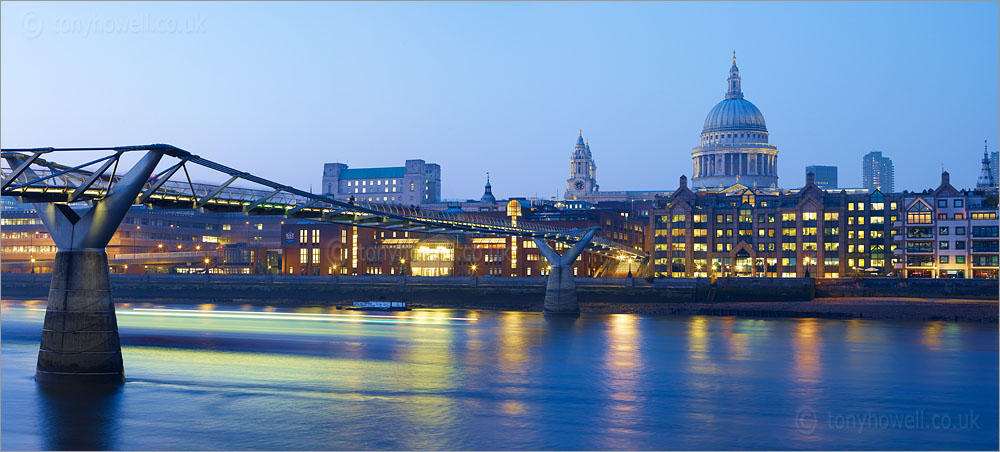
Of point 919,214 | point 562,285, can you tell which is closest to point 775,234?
point 919,214

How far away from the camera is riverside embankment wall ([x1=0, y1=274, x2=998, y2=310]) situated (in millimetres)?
108125

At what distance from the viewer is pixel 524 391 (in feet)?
151

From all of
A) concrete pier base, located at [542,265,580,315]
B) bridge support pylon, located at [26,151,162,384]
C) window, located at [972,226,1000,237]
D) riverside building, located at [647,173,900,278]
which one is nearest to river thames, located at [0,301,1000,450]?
bridge support pylon, located at [26,151,162,384]

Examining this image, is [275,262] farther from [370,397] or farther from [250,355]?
[370,397]

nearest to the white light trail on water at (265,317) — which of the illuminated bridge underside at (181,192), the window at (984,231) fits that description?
the illuminated bridge underside at (181,192)

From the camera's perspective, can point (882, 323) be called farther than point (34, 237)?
No

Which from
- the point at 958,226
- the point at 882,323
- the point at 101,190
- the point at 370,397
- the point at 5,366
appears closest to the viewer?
the point at 101,190

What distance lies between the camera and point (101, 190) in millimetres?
39875

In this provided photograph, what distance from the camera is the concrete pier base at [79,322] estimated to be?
3931cm

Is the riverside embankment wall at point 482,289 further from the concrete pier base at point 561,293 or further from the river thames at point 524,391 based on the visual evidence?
the river thames at point 524,391

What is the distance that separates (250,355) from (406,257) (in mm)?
93586

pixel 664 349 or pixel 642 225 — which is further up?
pixel 642 225

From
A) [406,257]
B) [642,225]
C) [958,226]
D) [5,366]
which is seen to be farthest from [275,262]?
[5,366]

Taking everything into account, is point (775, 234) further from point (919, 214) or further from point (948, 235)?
point (948, 235)
